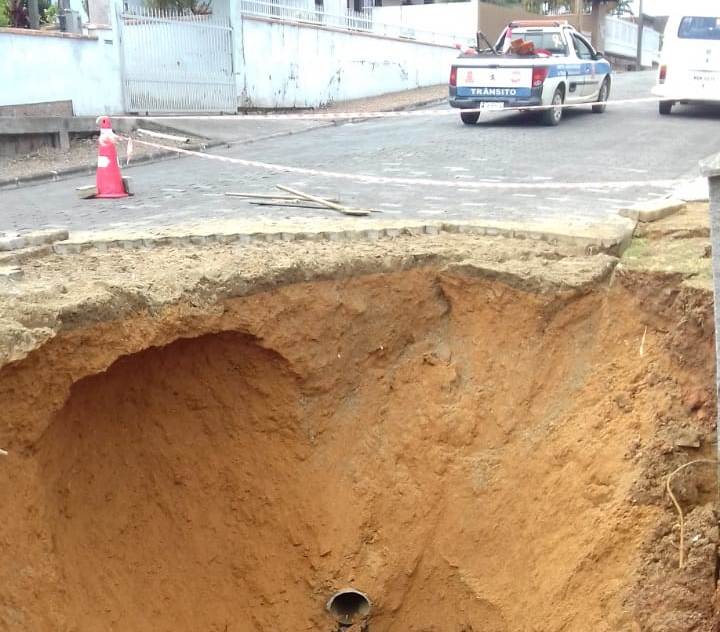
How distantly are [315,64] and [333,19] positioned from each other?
9.52 feet

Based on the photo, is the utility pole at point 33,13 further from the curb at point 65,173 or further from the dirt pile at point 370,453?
the dirt pile at point 370,453

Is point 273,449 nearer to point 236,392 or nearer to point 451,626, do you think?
point 236,392

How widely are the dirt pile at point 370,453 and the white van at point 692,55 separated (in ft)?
32.6

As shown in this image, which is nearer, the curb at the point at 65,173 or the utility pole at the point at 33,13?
the curb at the point at 65,173

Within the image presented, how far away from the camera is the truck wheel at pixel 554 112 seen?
548 inches

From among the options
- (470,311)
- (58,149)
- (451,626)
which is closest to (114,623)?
(451,626)

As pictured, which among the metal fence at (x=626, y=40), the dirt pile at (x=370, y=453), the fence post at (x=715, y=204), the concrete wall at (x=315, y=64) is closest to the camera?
the fence post at (x=715, y=204)

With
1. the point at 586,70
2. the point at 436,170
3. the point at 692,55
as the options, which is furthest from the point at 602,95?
the point at 436,170

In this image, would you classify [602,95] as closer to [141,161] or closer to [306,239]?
[141,161]

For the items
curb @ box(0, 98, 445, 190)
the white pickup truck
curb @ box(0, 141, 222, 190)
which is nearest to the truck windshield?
the white pickup truck

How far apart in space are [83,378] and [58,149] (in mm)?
9829

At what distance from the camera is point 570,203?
26.2ft

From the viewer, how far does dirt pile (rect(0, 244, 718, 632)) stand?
4094 millimetres

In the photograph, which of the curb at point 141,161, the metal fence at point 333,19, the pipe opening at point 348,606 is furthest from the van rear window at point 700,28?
the pipe opening at point 348,606
